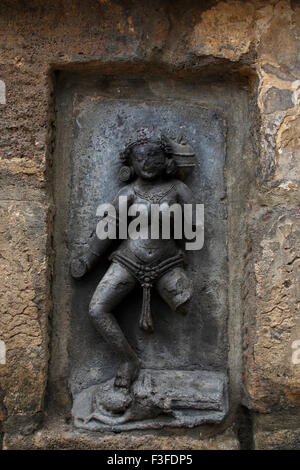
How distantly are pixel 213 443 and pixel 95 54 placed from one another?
1781mm

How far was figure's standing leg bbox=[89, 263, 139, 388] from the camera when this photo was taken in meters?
2.61

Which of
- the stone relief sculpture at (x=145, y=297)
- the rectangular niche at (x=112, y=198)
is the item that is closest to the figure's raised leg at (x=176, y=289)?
the stone relief sculpture at (x=145, y=297)

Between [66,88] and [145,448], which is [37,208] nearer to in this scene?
[66,88]

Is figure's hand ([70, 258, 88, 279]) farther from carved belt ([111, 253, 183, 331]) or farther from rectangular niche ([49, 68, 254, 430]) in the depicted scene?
carved belt ([111, 253, 183, 331])

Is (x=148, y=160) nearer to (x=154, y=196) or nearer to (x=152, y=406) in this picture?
(x=154, y=196)

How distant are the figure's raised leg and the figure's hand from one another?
343 millimetres

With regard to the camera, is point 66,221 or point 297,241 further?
point 66,221

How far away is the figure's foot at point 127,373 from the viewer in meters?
2.60

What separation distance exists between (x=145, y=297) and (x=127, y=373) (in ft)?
1.12

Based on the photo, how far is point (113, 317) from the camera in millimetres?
2648

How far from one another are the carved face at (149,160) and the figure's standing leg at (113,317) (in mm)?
434

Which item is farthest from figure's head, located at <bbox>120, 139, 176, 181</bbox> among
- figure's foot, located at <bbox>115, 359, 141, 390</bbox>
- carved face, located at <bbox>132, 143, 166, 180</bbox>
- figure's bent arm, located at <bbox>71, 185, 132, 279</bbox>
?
figure's foot, located at <bbox>115, 359, 141, 390</bbox>

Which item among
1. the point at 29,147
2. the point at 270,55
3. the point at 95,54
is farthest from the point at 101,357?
Result: the point at 270,55

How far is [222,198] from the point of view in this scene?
279 centimetres
